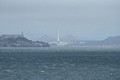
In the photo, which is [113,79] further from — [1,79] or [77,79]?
[1,79]

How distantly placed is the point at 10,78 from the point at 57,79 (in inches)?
302

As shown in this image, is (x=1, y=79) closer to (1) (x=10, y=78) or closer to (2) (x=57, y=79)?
(1) (x=10, y=78)

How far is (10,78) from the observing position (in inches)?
2630

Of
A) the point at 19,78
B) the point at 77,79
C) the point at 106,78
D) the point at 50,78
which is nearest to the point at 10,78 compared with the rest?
the point at 19,78

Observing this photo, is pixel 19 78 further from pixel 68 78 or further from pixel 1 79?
pixel 68 78

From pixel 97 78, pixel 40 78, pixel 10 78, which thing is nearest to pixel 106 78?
pixel 97 78

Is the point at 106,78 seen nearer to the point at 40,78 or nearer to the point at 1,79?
the point at 40,78

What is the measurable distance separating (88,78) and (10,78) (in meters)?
12.7

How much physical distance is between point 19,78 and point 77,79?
9.41 metres

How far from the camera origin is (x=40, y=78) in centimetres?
6725

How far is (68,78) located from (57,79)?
8.20ft

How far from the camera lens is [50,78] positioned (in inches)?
2648

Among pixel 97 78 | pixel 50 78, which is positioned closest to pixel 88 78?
pixel 97 78

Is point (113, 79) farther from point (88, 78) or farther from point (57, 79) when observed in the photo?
point (57, 79)
